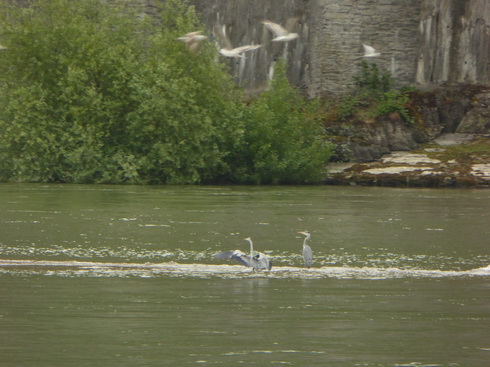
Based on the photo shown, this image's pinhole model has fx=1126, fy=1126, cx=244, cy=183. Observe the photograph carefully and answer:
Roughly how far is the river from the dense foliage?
6.86 m

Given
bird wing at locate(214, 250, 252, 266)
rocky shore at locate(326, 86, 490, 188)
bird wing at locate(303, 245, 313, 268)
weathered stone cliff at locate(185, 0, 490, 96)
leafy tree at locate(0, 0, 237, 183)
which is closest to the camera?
bird wing at locate(214, 250, 252, 266)

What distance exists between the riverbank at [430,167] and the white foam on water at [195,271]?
1498 cm

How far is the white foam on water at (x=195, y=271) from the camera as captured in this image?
489 inches

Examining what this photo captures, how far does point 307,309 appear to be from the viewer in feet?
33.7

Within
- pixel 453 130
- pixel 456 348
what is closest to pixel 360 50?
pixel 453 130

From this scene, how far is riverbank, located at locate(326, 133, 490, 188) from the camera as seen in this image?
27.8m

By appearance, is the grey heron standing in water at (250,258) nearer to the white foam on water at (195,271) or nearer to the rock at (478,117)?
the white foam on water at (195,271)

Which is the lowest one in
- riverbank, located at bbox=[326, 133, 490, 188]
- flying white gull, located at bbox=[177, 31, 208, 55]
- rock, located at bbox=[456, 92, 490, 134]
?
riverbank, located at bbox=[326, 133, 490, 188]

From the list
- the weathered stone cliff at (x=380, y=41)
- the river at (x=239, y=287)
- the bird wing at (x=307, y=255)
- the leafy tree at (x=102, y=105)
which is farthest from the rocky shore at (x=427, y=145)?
the bird wing at (x=307, y=255)

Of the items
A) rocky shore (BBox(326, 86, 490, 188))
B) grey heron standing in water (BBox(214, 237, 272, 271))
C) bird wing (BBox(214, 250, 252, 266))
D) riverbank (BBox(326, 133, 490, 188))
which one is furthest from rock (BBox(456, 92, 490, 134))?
bird wing (BBox(214, 250, 252, 266))

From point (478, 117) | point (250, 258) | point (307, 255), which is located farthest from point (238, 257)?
point (478, 117)

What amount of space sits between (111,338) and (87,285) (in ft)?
8.62

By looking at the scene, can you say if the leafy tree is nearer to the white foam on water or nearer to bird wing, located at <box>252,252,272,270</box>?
the white foam on water

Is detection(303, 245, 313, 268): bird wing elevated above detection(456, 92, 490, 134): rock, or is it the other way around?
detection(456, 92, 490, 134): rock
